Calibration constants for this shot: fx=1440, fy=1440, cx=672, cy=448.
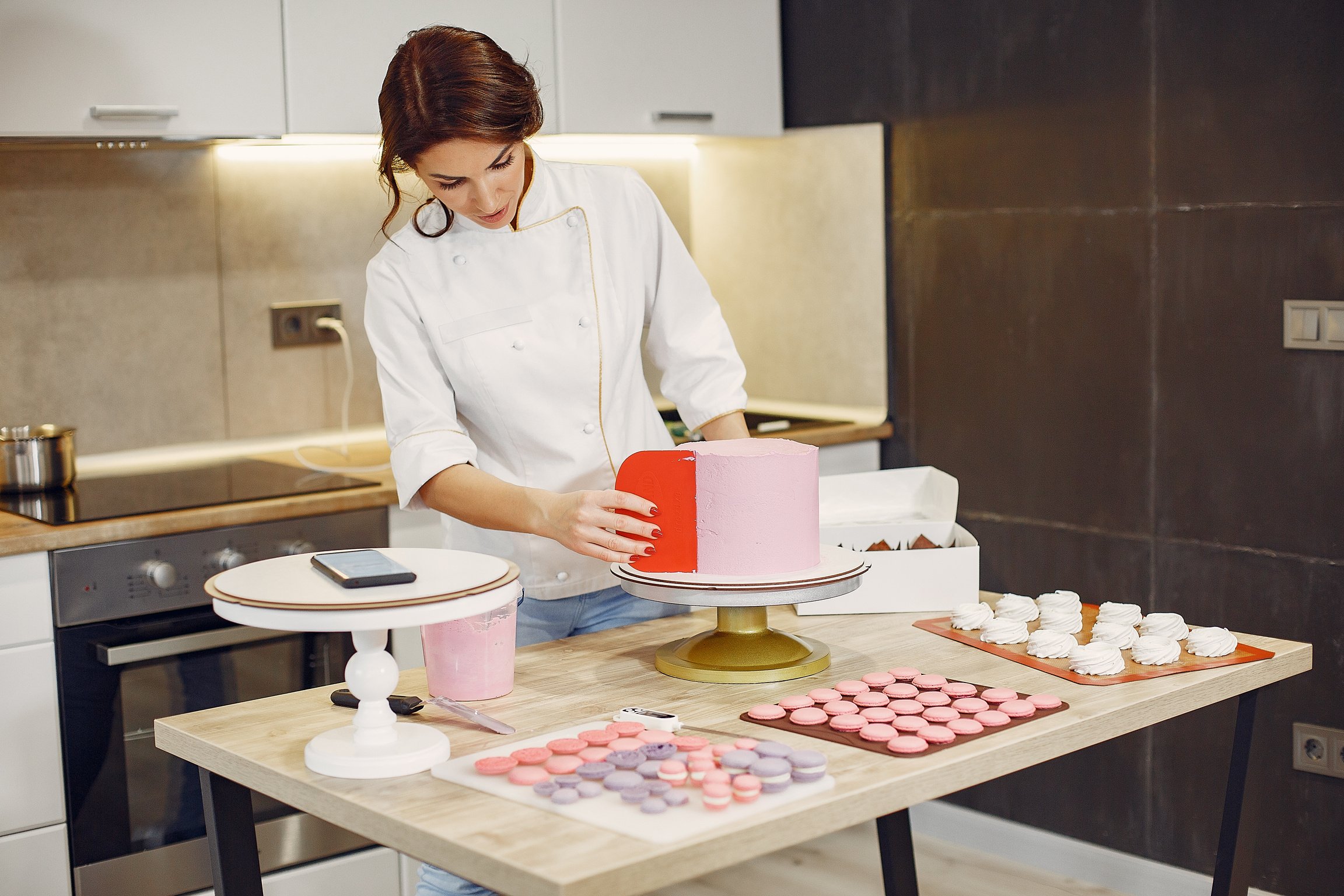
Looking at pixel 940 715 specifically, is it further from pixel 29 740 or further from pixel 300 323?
pixel 300 323

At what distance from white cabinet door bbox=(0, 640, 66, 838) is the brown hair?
102 centimetres

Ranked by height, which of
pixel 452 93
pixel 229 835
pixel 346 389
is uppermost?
pixel 452 93

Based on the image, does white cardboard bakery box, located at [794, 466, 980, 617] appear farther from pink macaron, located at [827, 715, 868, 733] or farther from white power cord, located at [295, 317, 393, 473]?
white power cord, located at [295, 317, 393, 473]

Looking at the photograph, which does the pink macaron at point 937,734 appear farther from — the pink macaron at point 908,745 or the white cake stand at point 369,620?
the white cake stand at point 369,620

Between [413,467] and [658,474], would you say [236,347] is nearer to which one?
[413,467]

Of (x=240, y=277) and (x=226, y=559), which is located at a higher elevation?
(x=240, y=277)

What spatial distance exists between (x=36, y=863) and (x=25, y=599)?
0.41m

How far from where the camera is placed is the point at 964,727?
133cm

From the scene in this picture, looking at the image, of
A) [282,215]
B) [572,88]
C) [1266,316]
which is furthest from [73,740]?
[1266,316]

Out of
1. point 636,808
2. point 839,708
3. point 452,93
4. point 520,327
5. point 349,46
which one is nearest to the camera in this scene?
point 636,808

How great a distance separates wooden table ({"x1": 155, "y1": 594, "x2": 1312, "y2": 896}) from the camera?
1095 millimetres

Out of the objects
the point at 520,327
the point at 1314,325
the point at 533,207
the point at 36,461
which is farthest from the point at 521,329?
the point at 1314,325

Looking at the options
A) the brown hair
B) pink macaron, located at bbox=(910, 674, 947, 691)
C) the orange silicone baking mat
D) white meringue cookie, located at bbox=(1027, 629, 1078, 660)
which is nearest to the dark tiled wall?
the orange silicone baking mat

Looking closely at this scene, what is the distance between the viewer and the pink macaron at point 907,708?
138 centimetres
